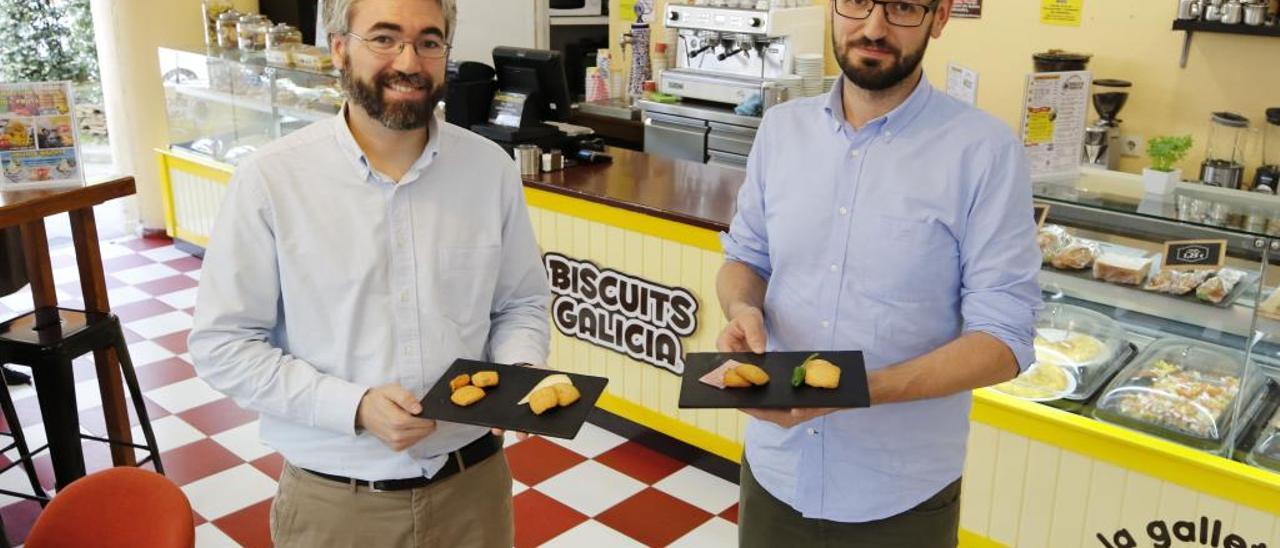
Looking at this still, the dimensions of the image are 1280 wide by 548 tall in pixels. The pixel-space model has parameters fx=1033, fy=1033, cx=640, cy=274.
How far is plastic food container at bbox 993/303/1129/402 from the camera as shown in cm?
294

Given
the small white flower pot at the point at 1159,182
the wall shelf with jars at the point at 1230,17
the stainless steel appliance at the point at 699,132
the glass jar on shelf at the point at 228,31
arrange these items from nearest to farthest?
the small white flower pot at the point at 1159,182, the wall shelf with jars at the point at 1230,17, the glass jar on shelf at the point at 228,31, the stainless steel appliance at the point at 699,132

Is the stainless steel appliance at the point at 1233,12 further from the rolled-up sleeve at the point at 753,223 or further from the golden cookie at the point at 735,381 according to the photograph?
the golden cookie at the point at 735,381

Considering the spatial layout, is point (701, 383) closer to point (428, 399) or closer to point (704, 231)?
point (428, 399)

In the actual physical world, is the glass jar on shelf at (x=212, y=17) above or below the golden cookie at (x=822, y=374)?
above

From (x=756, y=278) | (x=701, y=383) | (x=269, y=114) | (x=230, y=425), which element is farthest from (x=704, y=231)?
(x=269, y=114)

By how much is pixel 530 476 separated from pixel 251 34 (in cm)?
363

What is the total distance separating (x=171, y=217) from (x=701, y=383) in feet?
19.1

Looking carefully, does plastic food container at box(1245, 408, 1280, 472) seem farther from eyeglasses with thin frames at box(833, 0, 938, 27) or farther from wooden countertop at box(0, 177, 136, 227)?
wooden countertop at box(0, 177, 136, 227)

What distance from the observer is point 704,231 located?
3.61 m

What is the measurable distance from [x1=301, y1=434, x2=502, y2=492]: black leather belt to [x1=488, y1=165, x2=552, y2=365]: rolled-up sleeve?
17cm

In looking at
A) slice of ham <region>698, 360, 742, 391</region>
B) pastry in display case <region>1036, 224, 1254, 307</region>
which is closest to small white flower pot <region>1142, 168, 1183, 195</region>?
pastry in display case <region>1036, 224, 1254, 307</region>

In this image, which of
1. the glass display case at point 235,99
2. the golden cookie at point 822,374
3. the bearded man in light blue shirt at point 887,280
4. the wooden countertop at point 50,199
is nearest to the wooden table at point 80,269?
the wooden countertop at point 50,199

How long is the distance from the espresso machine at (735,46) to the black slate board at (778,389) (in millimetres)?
4723

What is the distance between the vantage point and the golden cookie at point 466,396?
1.67 metres
